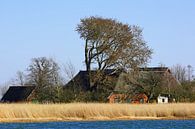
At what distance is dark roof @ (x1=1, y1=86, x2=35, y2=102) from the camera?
59484 millimetres

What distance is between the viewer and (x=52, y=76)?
56.0 meters

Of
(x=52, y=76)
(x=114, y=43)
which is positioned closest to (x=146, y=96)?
(x=114, y=43)

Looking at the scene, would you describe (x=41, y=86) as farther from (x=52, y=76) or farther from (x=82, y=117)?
(x=82, y=117)

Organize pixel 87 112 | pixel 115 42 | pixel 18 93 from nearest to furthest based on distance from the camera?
pixel 87 112
pixel 115 42
pixel 18 93

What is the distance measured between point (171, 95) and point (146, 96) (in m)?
2.16

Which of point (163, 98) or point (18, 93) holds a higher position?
point (18, 93)

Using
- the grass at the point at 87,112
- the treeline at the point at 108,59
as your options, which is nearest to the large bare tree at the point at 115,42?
the treeline at the point at 108,59

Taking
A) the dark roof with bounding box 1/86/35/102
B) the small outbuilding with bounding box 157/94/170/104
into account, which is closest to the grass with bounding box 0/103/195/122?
the small outbuilding with bounding box 157/94/170/104

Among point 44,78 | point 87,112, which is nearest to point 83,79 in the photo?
point 44,78

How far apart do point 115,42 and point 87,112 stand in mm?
18210

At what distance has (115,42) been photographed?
4900cm

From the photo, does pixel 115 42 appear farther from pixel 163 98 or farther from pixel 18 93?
pixel 18 93

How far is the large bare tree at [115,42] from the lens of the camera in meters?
48.8

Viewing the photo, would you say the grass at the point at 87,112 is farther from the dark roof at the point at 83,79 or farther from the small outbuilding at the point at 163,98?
the dark roof at the point at 83,79
